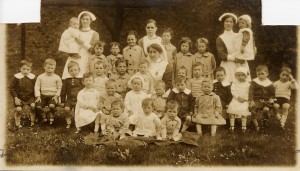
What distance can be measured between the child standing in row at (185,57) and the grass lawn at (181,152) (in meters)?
0.57

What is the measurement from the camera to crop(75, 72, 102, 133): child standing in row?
157 inches

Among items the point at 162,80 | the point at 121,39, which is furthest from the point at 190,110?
the point at 121,39

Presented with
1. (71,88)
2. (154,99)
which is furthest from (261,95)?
(71,88)

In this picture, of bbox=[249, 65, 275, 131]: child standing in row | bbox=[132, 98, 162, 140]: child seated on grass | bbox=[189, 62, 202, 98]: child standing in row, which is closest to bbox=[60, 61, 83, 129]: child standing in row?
bbox=[132, 98, 162, 140]: child seated on grass

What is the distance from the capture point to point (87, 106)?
3986mm

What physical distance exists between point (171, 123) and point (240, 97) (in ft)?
2.01

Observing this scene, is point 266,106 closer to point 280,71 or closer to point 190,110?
point 280,71

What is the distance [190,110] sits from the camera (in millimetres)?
3953

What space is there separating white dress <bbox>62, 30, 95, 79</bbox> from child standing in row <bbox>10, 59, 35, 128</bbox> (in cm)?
30

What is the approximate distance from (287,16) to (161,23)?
1053mm

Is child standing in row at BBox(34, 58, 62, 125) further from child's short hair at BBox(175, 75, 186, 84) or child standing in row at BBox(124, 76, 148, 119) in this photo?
child's short hair at BBox(175, 75, 186, 84)

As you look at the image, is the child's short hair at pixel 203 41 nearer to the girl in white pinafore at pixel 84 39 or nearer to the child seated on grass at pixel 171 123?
the child seated on grass at pixel 171 123

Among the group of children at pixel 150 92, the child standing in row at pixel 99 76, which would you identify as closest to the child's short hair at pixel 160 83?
the group of children at pixel 150 92

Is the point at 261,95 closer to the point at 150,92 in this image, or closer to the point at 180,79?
the point at 180,79
